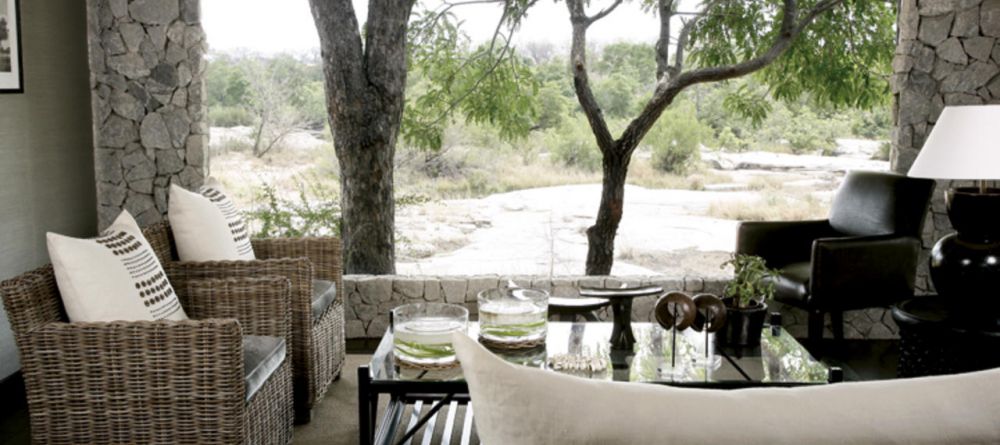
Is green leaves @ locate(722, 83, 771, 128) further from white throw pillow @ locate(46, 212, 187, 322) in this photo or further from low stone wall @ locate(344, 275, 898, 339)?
white throw pillow @ locate(46, 212, 187, 322)

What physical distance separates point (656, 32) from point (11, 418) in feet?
12.3

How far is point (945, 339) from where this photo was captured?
3363 mm

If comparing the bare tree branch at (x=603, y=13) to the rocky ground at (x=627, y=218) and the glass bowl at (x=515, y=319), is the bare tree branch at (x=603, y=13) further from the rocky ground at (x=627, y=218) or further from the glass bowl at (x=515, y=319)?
the glass bowl at (x=515, y=319)

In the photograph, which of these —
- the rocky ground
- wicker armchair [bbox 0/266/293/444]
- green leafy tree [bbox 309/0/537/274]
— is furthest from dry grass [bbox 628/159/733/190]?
wicker armchair [bbox 0/266/293/444]

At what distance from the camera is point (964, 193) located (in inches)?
140

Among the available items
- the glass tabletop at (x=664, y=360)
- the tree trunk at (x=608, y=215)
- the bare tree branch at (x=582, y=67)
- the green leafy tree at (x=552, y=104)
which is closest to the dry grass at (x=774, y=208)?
the tree trunk at (x=608, y=215)

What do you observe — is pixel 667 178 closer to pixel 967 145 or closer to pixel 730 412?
pixel 967 145

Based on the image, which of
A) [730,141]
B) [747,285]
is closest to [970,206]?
[747,285]

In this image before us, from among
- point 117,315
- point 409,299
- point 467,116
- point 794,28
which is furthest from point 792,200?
point 117,315

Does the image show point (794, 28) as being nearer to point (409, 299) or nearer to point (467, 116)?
point (467, 116)

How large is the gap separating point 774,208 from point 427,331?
11.2 ft

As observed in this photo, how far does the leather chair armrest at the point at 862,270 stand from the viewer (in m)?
4.06

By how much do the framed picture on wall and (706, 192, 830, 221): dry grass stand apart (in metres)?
3.67

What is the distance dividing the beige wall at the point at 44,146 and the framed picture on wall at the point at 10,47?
0.06m
